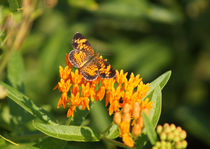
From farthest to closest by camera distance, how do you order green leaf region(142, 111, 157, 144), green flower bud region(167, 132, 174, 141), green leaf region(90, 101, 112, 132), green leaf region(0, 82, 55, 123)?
1. green leaf region(90, 101, 112, 132)
2. green leaf region(0, 82, 55, 123)
3. green flower bud region(167, 132, 174, 141)
4. green leaf region(142, 111, 157, 144)

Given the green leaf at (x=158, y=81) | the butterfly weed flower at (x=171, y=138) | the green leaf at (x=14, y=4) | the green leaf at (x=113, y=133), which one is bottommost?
the green leaf at (x=113, y=133)

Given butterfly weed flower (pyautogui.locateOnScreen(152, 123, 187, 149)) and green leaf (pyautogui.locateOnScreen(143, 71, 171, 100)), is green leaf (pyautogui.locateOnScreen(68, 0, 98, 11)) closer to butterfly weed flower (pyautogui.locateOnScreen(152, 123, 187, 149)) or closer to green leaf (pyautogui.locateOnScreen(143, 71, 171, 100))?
green leaf (pyautogui.locateOnScreen(143, 71, 171, 100))

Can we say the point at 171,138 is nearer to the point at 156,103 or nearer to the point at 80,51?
the point at 156,103

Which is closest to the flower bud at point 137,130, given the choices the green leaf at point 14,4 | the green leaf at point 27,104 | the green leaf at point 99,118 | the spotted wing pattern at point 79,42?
the green leaf at point 27,104

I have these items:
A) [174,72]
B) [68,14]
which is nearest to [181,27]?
[174,72]

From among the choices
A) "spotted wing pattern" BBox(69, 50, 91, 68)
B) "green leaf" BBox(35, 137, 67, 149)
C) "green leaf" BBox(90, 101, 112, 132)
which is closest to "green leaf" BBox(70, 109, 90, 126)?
"green leaf" BBox(35, 137, 67, 149)

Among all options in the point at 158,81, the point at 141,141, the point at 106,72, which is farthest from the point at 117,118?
the point at 158,81

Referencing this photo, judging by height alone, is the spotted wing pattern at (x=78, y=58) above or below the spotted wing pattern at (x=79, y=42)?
below

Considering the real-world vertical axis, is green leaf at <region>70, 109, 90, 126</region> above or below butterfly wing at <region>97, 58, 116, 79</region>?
below

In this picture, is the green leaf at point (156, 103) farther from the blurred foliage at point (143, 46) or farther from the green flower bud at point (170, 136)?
the blurred foliage at point (143, 46)
